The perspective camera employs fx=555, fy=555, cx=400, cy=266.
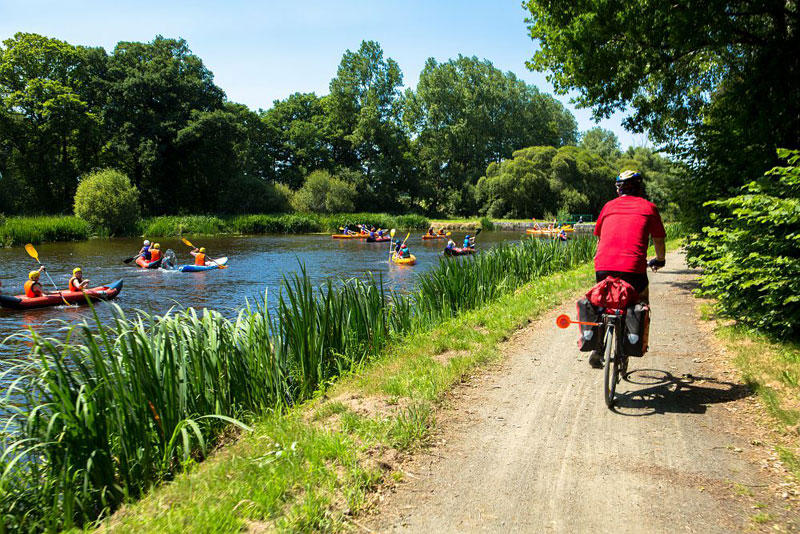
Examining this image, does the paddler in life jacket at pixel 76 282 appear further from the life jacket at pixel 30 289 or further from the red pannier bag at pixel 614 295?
the red pannier bag at pixel 614 295

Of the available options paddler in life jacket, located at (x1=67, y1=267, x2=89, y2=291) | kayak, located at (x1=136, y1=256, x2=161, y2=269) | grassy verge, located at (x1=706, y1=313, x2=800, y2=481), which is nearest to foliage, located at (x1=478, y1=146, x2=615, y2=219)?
kayak, located at (x1=136, y1=256, x2=161, y2=269)

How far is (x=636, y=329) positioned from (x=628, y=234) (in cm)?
84

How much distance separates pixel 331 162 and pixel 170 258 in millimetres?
48345

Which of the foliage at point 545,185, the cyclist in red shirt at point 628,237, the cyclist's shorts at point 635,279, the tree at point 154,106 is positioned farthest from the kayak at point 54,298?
the foliage at point 545,185

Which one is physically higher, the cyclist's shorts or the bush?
the bush

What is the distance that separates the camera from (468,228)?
5562cm

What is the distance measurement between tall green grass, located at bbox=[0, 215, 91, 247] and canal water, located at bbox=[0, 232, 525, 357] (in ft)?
3.28

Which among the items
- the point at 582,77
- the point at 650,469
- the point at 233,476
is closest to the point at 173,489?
the point at 233,476

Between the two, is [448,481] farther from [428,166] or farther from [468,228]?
[428,166]

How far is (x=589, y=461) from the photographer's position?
384cm

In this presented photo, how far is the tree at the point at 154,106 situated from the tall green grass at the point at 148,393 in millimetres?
49100

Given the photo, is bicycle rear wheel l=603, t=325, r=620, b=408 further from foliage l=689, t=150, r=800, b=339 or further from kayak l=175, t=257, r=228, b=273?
kayak l=175, t=257, r=228, b=273

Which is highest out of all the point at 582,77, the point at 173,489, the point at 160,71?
the point at 160,71

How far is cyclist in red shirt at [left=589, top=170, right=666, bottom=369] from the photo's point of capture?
487 centimetres
